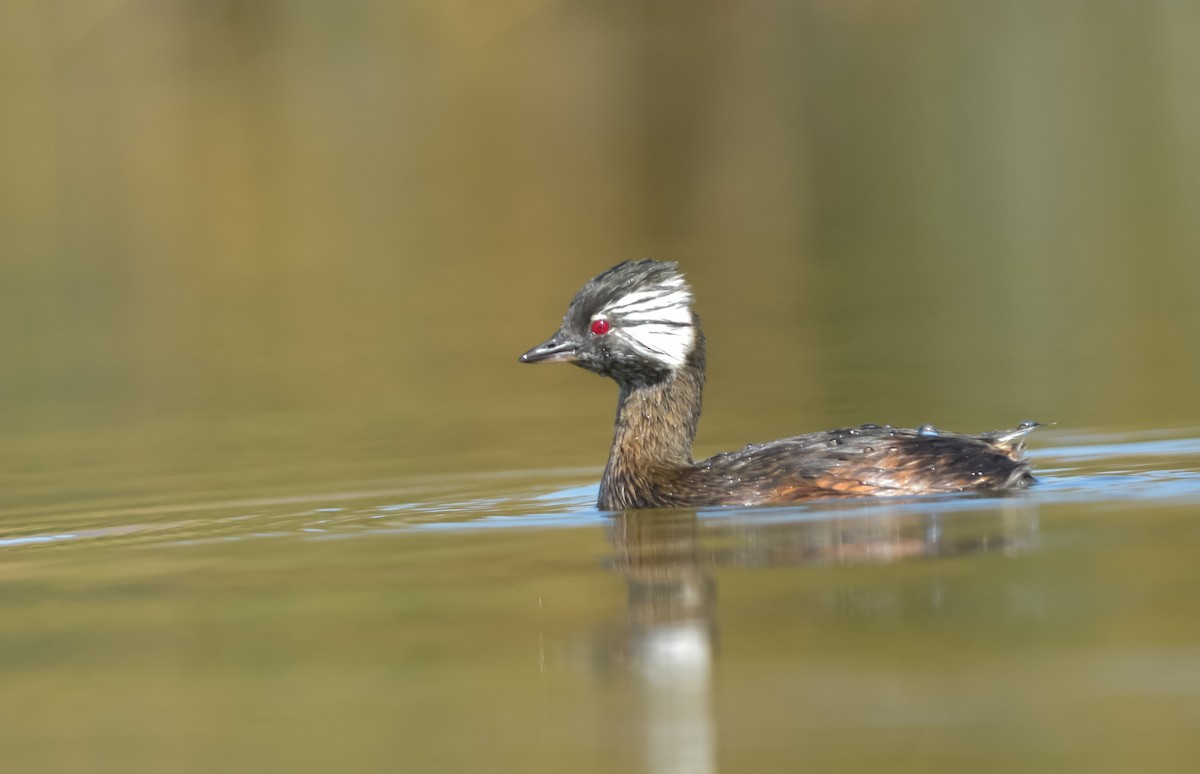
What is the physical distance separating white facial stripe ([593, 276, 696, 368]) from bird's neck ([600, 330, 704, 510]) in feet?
0.36

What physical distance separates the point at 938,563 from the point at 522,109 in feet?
139

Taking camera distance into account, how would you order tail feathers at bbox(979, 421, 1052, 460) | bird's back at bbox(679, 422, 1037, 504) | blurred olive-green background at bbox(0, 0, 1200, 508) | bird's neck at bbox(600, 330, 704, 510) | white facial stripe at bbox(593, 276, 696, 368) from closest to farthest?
bird's back at bbox(679, 422, 1037, 504)
tail feathers at bbox(979, 421, 1052, 460)
bird's neck at bbox(600, 330, 704, 510)
white facial stripe at bbox(593, 276, 696, 368)
blurred olive-green background at bbox(0, 0, 1200, 508)

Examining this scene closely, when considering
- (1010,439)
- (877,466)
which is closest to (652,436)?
(877,466)

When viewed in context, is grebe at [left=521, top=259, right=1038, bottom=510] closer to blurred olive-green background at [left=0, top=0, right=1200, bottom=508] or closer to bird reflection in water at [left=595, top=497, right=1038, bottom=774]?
bird reflection in water at [left=595, top=497, right=1038, bottom=774]

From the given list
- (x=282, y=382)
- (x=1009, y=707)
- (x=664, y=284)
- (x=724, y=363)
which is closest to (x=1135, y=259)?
(x=724, y=363)

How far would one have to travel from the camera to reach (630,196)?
3594 cm

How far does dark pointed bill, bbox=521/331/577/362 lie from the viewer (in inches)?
480

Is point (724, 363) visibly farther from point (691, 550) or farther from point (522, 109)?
point (522, 109)

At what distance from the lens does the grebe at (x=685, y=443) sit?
36.8 feet

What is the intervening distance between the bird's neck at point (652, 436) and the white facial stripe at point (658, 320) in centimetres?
11

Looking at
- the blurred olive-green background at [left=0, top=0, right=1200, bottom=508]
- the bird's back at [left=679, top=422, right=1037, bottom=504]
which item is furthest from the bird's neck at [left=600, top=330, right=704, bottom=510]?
the blurred olive-green background at [left=0, top=0, right=1200, bottom=508]

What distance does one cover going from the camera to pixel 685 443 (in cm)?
1241

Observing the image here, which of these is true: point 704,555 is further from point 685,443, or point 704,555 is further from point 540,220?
point 540,220

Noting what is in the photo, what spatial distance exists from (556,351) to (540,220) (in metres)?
21.0
